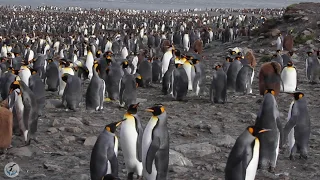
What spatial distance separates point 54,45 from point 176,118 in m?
14.6

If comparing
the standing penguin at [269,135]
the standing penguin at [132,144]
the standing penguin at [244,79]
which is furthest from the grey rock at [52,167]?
the standing penguin at [244,79]

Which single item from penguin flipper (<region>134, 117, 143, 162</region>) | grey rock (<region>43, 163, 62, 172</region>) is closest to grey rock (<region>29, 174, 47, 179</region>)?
grey rock (<region>43, 163, 62, 172</region>)

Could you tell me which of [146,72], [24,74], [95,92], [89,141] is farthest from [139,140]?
[146,72]

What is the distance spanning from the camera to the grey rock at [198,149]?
6680 mm

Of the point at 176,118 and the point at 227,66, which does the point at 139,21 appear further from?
the point at 176,118

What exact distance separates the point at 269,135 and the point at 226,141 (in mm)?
1223

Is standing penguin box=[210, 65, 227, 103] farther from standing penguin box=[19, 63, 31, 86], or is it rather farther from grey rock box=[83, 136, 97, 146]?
standing penguin box=[19, 63, 31, 86]

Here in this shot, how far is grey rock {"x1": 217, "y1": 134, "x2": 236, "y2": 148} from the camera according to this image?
23.3 ft

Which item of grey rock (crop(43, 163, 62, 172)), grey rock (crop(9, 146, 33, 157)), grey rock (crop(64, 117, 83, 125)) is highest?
grey rock (crop(64, 117, 83, 125))

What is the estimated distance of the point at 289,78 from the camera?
36.2 ft

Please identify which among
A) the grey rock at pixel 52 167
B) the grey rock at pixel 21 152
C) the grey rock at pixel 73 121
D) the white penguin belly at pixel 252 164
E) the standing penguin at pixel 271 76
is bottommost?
the grey rock at pixel 52 167

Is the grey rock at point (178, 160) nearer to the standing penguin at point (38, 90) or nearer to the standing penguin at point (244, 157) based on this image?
the standing penguin at point (244, 157)

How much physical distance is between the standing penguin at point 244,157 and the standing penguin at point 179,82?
5033 mm

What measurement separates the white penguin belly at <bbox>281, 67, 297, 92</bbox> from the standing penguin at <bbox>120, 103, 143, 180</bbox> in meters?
6.21
